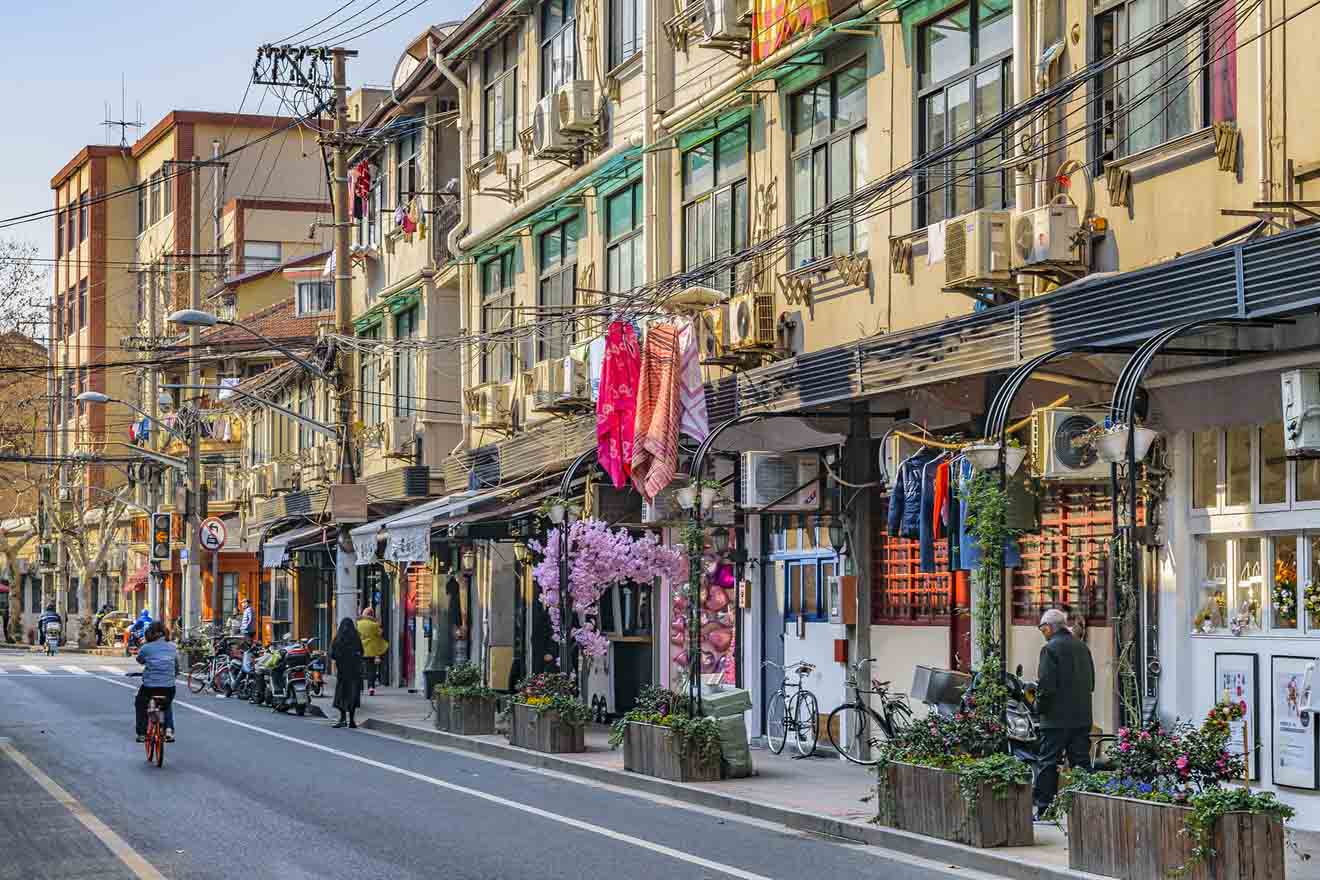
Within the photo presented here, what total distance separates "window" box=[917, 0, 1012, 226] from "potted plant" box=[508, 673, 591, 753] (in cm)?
739

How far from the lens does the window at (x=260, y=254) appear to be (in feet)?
260

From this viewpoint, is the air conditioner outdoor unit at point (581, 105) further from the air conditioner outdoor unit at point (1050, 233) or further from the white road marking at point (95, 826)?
the air conditioner outdoor unit at point (1050, 233)

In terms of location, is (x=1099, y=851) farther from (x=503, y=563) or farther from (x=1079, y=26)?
(x=503, y=563)

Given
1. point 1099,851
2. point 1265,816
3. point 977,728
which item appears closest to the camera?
point 1265,816

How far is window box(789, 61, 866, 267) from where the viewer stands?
22703mm

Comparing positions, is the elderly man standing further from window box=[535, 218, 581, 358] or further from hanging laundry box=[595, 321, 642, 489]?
window box=[535, 218, 581, 358]

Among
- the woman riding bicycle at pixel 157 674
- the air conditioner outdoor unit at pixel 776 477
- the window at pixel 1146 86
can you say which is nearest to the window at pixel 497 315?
the air conditioner outdoor unit at pixel 776 477

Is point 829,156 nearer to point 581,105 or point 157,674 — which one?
point 581,105

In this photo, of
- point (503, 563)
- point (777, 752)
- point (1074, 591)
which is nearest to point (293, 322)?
point (503, 563)

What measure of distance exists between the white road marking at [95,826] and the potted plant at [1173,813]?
613 cm

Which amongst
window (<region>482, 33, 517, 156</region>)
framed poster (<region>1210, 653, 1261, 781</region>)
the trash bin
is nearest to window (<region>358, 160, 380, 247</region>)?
window (<region>482, 33, 517, 156</region>)

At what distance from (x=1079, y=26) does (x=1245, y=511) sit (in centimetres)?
476

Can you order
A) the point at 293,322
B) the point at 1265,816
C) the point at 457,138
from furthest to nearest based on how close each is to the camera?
the point at 293,322
the point at 457,138
the point at 1265,816

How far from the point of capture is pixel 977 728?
50.1 feet
